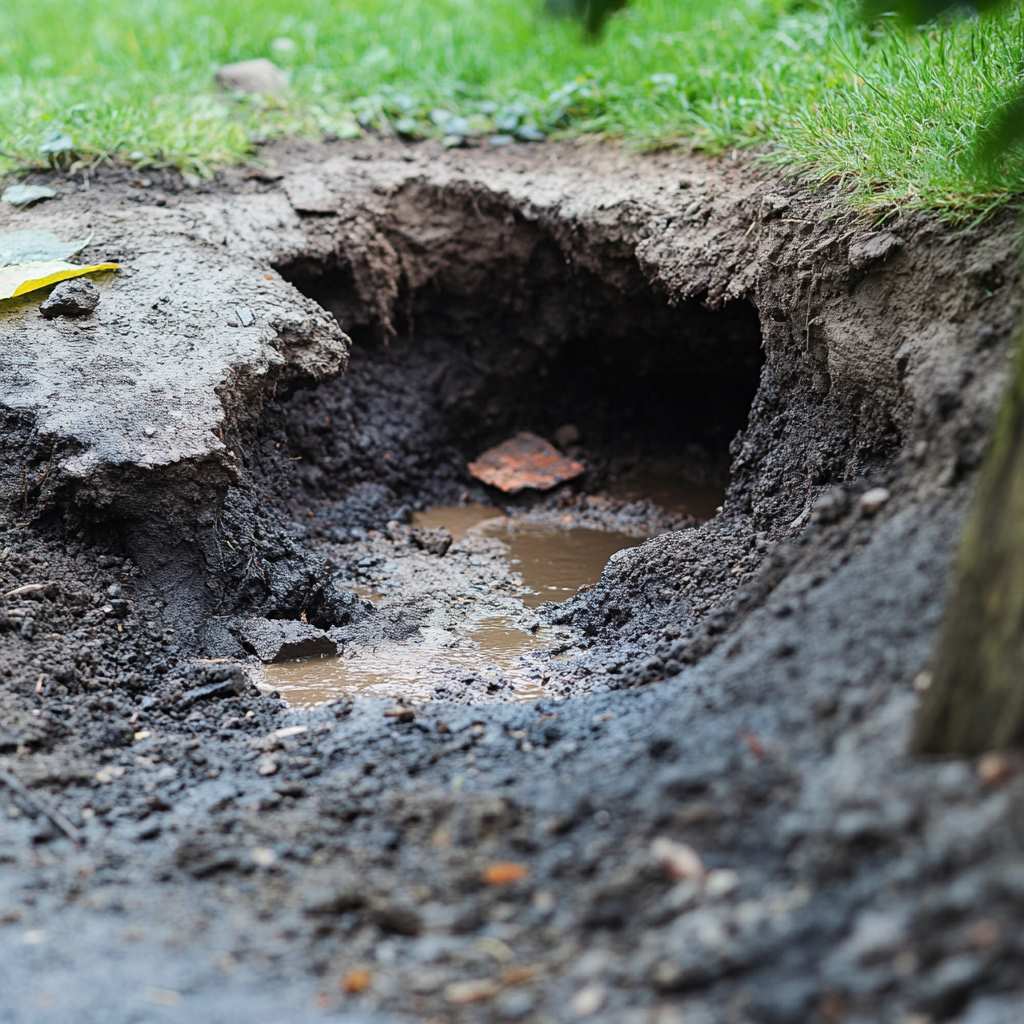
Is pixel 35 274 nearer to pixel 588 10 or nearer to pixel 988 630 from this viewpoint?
pixel 588 10

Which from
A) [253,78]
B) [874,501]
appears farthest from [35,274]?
[874,501]

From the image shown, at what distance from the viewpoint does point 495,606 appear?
464 cm

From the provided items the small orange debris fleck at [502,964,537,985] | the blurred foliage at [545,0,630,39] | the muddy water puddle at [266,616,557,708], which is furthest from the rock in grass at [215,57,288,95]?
the small orange debris fleck at [502,964,537,985]

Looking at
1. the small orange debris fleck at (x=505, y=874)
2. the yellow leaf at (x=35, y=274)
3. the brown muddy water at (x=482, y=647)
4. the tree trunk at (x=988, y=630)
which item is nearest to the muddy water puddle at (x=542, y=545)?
the brown muddy water at (x=482, y=647)

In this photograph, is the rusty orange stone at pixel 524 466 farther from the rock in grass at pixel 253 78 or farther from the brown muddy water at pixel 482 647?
the rock in grass at pixel 253 78

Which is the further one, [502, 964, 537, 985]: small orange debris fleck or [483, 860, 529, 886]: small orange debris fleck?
[483, 860, 529, 886]: small orange debris fleck

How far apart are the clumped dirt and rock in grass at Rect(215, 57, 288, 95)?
746 millimetres

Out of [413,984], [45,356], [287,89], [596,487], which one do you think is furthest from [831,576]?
[287,89]

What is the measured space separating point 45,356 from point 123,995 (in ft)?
8.98

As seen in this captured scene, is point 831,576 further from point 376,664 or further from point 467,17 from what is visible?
point 467,17

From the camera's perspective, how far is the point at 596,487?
20.0ft

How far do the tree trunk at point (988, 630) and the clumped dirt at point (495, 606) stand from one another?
8cm

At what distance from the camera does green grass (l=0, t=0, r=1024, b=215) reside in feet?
13.6

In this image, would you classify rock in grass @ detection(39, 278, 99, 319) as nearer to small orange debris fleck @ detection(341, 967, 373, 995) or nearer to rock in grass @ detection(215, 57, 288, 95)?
rock in grass @ detection(215, 57, 288, 95)
